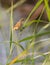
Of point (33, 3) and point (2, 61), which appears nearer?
point (2, 61)

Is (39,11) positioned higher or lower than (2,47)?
higher

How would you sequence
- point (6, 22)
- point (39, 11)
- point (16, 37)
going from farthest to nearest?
1. point (6, 22)
2. point (39, 11)
3. point (16, 37)

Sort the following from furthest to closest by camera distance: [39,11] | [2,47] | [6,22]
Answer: [6,22] → [39,11] → [2,47]

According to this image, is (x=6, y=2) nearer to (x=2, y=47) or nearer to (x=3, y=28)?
(x=3, y=28)

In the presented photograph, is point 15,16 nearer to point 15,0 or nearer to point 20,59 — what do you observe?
point 15,0

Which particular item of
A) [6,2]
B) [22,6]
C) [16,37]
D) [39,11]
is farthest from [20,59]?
[6,2]

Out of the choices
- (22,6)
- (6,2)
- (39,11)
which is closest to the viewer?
(39,11)

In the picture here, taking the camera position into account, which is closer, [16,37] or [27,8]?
[16,37]

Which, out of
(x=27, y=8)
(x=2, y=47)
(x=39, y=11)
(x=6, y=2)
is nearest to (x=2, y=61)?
(x=2, y=47)

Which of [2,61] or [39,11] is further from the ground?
[39,11]
